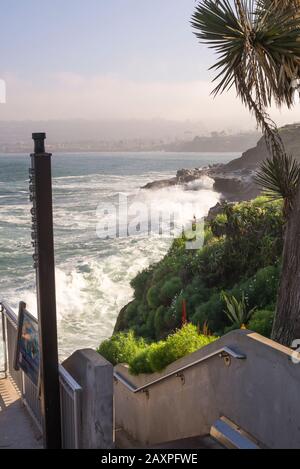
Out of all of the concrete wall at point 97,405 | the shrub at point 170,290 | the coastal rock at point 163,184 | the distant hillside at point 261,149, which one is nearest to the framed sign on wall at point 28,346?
the concrete wall at point 97,405

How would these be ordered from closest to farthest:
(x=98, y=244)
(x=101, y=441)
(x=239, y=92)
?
(x=101, y=441) < (x=239, y=92) < (x=98, y=244)

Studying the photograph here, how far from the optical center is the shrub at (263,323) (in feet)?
26.9

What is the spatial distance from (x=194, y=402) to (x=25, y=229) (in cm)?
4368

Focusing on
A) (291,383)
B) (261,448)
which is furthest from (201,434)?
(291,383)

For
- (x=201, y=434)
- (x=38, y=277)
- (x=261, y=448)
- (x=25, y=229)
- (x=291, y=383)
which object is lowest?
(x=25, y=229)

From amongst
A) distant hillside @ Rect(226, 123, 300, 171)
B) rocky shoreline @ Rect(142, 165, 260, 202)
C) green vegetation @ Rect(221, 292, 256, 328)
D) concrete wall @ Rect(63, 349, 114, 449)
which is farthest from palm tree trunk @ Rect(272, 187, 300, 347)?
distant hillside @ Rect(226, 123, 300, 171)

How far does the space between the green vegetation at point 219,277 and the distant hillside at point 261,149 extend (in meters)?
53.5

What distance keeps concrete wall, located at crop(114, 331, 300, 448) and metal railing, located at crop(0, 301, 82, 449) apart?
153 cm

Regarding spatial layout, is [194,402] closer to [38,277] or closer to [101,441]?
[101,441]

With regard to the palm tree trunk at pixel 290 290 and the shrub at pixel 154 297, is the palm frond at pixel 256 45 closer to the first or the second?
the palm tree trunk at pixel 290 290

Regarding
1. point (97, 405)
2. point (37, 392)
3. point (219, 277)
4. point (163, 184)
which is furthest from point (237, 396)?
point (163, 184)

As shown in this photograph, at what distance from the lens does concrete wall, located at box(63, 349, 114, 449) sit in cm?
429

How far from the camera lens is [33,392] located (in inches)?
230

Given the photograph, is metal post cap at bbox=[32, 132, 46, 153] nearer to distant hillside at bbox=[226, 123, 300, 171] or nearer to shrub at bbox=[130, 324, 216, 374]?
shrub at bbox=[130, 324, 216, 374]
